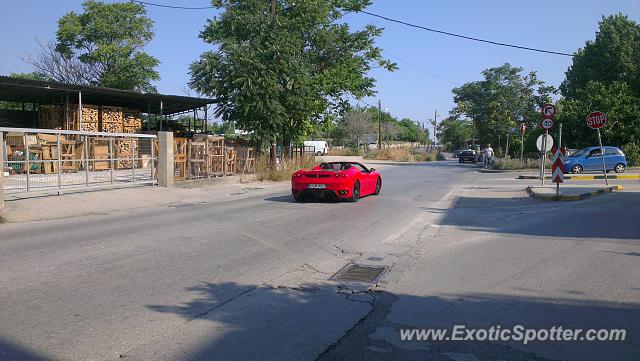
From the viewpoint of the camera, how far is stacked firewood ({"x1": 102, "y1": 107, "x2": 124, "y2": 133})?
95.9 feet

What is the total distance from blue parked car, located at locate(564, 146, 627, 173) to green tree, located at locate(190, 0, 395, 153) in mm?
13630

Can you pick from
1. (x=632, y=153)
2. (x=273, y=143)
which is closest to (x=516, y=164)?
(x=632, y=153)

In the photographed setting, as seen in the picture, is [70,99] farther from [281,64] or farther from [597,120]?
[597,120]

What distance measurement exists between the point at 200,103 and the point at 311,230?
2408 cm

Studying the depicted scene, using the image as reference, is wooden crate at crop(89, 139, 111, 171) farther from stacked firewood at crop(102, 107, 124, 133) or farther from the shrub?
the shrub

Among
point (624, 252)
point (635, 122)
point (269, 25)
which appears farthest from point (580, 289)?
point (635, 122)

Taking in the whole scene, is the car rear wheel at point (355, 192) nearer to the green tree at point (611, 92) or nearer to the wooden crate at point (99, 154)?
the wooden crate at point (99, 154)

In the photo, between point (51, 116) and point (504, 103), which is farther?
point (504, 103)

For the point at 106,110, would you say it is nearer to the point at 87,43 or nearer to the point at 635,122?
the point at 87,43

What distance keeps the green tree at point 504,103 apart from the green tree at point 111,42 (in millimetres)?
31411

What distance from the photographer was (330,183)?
14844 mm

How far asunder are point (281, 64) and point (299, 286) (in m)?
20.8

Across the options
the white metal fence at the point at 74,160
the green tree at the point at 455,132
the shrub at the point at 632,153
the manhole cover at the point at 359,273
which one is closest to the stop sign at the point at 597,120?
the manhole cover at the point at 359,273

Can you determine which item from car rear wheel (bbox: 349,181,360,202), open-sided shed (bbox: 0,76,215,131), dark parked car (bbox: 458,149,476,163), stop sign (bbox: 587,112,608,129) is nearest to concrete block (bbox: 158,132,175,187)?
open-sided shed (bbox: 0,76,215,131)
